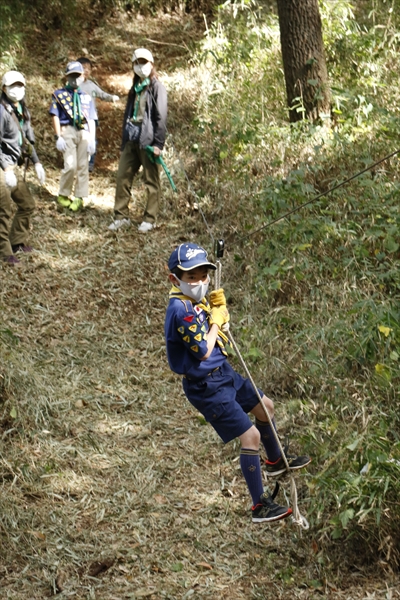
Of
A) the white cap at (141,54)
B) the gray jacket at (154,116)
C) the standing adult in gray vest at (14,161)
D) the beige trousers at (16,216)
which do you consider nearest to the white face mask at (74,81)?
the white cap at (141,54)

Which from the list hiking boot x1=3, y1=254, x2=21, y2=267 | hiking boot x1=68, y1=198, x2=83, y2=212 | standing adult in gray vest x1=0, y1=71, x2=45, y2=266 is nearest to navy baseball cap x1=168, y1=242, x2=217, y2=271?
standing adult in gray vest x1=0, y1=71, x2=45, y2=266

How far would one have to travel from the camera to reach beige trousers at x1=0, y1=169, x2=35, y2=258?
764 cm

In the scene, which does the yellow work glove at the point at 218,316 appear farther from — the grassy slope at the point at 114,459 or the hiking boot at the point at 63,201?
the hiking boot at the point at 63,201

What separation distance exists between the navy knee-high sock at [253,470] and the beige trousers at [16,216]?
178 inches

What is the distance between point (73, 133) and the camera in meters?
9.09

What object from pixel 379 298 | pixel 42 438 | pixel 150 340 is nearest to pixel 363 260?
pixel 379 298

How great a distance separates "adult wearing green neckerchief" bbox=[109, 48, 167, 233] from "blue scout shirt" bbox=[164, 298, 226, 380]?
185 inches

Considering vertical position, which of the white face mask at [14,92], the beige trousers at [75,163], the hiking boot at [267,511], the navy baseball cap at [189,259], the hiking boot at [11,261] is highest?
the navy baseball cap at [189,259]

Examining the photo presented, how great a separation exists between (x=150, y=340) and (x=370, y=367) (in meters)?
2.50

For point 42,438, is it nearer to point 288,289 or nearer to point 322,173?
point 288,289

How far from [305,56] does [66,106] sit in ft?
9.50

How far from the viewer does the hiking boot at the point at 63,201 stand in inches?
360

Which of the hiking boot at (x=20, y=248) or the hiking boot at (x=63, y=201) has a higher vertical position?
the hiking boot at (x=20, y=248)

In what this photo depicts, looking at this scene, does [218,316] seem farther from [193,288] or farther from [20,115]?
[20,115]
